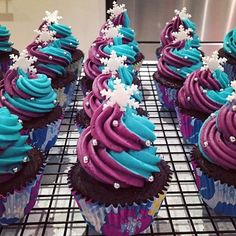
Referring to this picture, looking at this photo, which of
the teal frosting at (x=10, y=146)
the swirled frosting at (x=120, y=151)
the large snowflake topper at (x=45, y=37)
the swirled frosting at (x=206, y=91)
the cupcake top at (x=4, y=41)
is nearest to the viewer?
the swirled frosting at (x=120, y=151)

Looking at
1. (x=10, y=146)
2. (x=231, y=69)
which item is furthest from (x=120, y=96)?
(x=231, y=69)

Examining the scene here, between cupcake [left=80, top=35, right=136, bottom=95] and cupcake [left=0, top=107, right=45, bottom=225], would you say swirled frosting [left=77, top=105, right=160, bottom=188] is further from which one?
cupcake [left=80, top=35, right=136, bottom=95]

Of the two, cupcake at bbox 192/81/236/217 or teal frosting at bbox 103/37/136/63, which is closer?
cupcake at bbox 192/81/236/217

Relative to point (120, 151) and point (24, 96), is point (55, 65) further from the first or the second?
point (120, 151)

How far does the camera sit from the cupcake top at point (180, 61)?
2.79m

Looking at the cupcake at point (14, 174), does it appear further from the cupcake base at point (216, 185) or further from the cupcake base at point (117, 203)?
the cupcake base at point (216, 185)

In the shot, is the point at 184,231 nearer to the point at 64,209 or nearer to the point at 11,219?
the point at 64,209

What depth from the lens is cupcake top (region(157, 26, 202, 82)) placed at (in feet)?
9.17

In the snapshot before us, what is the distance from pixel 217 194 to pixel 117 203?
1.81 ft

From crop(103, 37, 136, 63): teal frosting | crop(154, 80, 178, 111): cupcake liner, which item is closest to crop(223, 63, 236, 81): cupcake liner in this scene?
crop(154, 80, 178, 111): cupcake liner

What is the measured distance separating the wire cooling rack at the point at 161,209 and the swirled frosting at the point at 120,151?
348mm

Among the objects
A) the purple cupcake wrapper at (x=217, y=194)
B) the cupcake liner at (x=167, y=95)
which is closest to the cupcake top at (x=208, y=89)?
the cupcake liner at (x=167, y=95)

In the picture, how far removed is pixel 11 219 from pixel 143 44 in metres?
3.12

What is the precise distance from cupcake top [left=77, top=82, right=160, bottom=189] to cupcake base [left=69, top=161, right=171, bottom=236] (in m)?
0.04
